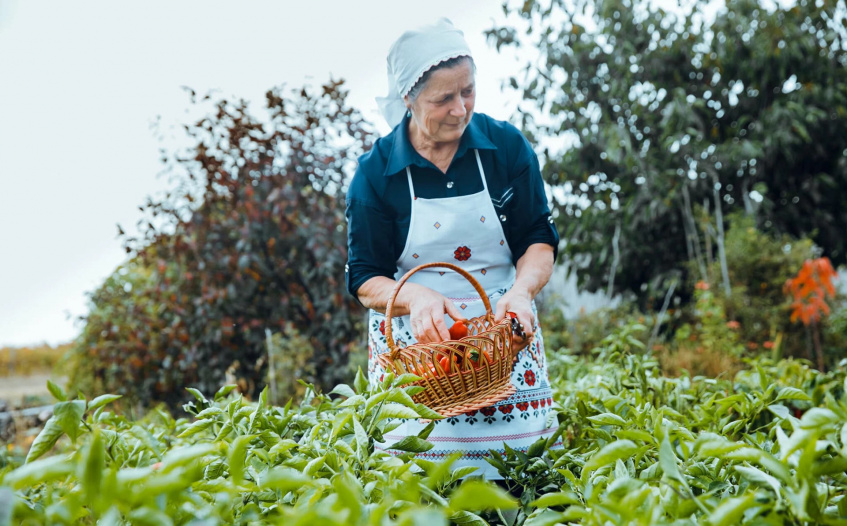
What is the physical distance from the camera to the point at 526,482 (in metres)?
1.31

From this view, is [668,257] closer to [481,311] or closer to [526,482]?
[481,311]

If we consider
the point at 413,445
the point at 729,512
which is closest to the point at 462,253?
the point at 413,445

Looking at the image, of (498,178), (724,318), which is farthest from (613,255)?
(498,178)

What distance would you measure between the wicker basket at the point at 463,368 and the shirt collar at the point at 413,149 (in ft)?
1.69

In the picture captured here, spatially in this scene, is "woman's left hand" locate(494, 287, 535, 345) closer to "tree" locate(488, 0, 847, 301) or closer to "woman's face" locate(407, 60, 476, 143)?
"woman's face" locate(407, 60, 476, 143)

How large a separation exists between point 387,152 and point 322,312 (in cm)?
248

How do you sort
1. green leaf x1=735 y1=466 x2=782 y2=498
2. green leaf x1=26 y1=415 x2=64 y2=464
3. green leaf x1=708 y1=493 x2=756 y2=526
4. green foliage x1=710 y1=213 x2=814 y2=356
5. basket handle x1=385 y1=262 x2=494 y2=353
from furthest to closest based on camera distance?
1. green foliage x1=710 y1=213 x2=814 y2=356
2. basket handle x1=385 y1=262 x2=494 y2=353
3. green leaf x1=26 y1=415 x2=64 y2=464
4. green leaf x1=735 y1=466 x2=782 y2=498
5. green leaf x1=708 y1=493 x2=756 y2=526

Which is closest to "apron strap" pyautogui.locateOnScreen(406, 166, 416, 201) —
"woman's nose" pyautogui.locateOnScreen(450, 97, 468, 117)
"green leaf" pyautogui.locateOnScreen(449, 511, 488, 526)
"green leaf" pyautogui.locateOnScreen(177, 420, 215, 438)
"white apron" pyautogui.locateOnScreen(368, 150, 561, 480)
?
"white apron" pyautogui.locateOnScreen(368, 150, 561, 480)

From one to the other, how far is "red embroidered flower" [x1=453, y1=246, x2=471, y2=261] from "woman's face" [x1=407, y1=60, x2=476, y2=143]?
30cm

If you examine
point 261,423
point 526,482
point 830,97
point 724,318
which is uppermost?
point 830,97

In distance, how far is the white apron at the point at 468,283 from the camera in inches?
63.6

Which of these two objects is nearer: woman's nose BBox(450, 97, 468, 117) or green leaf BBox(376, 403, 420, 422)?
green leaf BBox(376, 403, 420, 422)

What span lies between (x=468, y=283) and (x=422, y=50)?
644mm

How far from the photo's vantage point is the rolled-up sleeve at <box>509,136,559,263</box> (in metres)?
1.84
